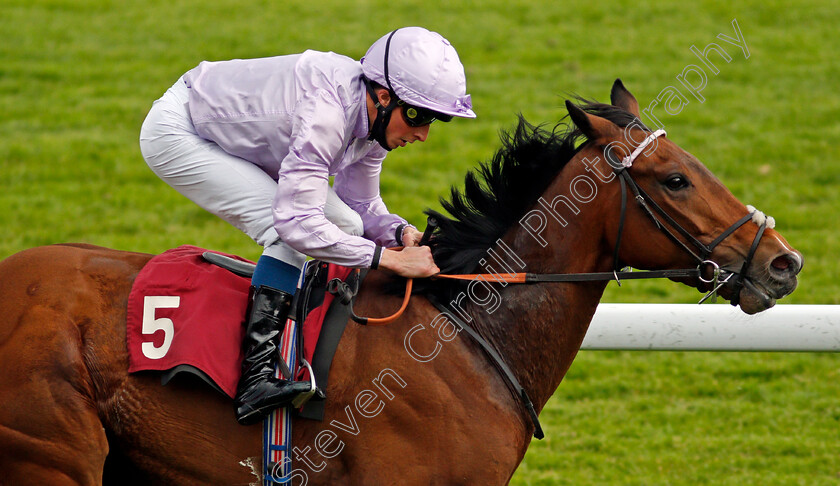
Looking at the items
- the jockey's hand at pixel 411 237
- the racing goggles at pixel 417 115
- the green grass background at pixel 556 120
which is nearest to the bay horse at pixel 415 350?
the jockey's hand at pixel 411 237

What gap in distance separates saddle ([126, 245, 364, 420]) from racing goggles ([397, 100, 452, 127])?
63 cm

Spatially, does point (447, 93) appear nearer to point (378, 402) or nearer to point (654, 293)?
point (378, 402)

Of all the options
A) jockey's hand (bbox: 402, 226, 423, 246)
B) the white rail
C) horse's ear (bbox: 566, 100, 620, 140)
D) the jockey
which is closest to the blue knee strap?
the jockey

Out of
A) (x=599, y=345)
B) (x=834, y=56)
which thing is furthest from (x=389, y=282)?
(x=834, y=56)

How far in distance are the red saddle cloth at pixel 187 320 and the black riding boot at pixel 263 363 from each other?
63mm

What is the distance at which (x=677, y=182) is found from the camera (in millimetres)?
3303

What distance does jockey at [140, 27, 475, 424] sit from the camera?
127 inches

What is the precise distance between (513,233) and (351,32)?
8.55 meters

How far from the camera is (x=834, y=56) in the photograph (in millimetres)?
11234

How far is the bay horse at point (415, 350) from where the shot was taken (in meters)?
3.25

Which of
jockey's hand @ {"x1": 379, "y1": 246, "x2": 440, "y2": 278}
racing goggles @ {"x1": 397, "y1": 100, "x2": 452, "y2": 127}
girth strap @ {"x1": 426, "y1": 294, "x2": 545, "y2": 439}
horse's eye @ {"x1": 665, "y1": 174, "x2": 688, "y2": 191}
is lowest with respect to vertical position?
girth strap @ {"x1": 426, "y1": 294, "x2": 545, "y2": 439}

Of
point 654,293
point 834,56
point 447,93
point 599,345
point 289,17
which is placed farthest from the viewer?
point 289,17

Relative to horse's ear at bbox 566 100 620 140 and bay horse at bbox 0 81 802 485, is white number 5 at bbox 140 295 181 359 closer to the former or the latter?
bay horse at bbox 0 81 802 485

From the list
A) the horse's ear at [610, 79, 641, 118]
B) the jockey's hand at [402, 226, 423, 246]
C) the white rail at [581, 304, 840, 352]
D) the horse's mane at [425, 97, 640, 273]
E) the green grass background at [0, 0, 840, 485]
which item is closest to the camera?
the horse's mane at [425, 97, 640, 273]
